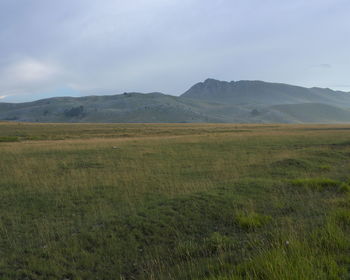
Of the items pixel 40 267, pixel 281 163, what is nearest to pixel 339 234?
pixel 40 267

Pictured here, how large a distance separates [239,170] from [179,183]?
442cm

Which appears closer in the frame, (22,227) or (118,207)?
(22,227)

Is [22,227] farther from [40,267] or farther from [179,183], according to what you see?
[179,183]

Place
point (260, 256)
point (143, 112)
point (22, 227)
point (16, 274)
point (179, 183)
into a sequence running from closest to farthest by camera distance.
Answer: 1. point (260, 256)
2. point (16, 274)
3. point (22, 227)
4. point (179, 183)
5. point (143, 112)

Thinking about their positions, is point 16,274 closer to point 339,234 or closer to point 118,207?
point 118,207

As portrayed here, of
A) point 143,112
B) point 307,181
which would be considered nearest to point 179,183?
point 307,181

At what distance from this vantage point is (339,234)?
543cm

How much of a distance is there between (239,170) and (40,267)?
1138 cm

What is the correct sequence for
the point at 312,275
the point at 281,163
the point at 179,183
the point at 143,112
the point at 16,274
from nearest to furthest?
the point at 312,275
the point at 16,274
the point at 179,183
the point at 281,163
the point at 143,112

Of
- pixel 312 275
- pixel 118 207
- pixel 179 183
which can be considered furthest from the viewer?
pixel 179 183

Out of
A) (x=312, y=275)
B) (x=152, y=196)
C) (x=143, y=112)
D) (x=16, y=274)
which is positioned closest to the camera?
(x=312, y=275)

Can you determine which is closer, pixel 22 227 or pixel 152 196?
pixel 22 227

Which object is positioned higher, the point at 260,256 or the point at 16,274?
the point at 260,256

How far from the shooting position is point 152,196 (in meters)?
10.2
